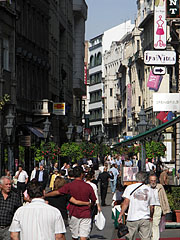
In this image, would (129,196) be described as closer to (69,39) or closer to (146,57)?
(146,57)

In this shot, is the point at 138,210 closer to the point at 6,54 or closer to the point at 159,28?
the point at 6,54

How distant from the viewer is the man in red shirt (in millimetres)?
13570

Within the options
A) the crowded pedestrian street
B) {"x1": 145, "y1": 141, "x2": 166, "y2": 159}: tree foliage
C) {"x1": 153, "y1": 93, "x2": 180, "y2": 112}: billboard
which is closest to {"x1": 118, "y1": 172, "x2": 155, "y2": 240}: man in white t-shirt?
the crowded pedestrian street

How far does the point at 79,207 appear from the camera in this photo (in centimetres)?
1359

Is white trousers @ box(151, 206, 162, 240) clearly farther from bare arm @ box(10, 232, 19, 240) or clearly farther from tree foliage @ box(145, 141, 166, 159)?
tree foliage @ box(145, 141, 166, 159)

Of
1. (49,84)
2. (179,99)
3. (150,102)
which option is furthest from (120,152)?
(150,102)

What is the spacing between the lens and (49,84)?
59531 millimetres

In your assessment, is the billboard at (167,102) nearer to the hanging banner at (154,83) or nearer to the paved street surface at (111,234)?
the paved street surface at (111,234)

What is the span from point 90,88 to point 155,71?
456 feet

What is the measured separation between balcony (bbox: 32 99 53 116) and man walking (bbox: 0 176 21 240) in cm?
3863

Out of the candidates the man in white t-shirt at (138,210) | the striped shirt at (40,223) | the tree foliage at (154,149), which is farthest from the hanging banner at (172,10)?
the striped shirt at (40,223)

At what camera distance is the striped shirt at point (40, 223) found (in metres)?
8.49

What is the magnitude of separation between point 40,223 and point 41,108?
1709 inches

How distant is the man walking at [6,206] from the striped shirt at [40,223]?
296 centimetres
